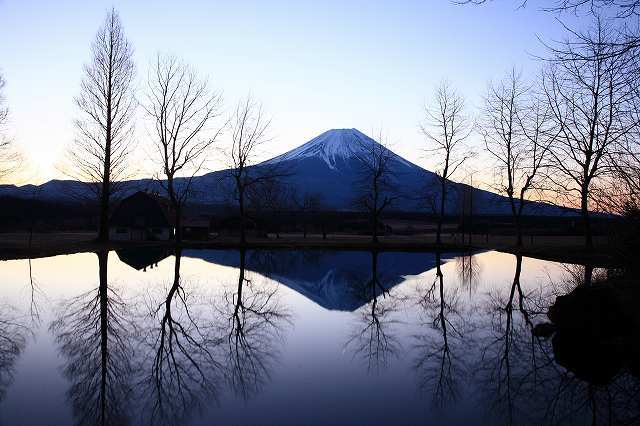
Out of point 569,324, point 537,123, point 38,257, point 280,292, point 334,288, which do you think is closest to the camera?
point 569,324

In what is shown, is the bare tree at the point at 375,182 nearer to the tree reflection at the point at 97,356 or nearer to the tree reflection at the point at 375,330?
the tree reflection at the point at 375,330

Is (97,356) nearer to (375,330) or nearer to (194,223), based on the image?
(375,330)

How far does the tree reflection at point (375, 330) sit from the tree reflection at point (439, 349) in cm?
57

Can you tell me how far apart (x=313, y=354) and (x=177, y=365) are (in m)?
2.40

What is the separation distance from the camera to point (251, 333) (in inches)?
414

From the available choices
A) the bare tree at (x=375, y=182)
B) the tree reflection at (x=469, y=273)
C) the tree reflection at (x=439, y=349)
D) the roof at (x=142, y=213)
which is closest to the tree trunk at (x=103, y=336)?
the tree reflection at (x=439, y=349)

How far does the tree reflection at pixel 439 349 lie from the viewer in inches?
299

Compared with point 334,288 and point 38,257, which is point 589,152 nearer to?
point 334,288

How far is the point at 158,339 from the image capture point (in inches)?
381

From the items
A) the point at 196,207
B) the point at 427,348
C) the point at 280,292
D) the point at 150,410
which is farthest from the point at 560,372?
the point at 196,207

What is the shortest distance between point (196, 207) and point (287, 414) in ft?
481

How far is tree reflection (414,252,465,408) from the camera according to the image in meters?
7.59

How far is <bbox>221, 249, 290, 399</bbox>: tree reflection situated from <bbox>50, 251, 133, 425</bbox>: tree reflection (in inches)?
62.5

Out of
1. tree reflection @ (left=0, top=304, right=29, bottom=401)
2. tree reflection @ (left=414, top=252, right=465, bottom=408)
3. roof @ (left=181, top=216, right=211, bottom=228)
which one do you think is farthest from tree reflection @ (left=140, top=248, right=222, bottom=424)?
roof @ (left=181, top=216, right=211, bottom=228)
